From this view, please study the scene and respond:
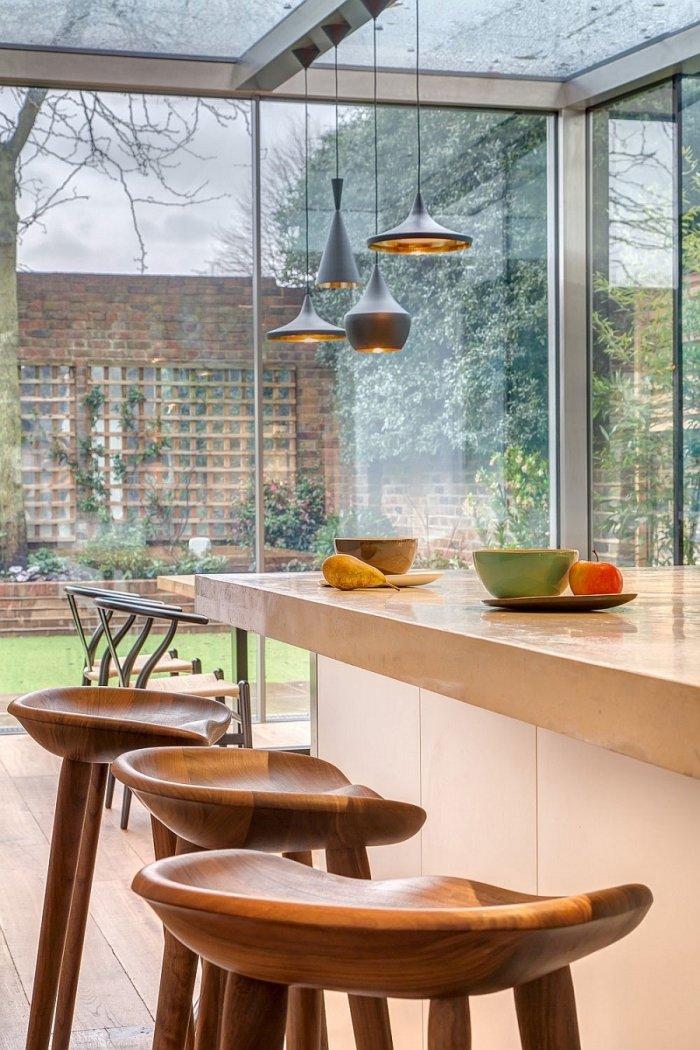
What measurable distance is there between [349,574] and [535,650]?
102cm

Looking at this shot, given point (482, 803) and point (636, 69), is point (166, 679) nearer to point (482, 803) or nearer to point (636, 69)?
point (482, 803)

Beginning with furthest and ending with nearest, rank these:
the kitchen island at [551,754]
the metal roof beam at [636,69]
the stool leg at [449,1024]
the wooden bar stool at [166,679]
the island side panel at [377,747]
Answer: the metal roof beam at [636,69]
the wooden bar stool at [166,679]
the island side panel at [377,747]
the kitchen island at [551,754]
the stool leg at [449,1024]

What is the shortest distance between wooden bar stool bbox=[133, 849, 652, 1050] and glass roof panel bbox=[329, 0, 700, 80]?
5109 mm

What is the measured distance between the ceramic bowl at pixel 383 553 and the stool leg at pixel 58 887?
68 centimetres

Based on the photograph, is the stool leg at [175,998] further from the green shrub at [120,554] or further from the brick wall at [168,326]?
the brick wall at [168,326]

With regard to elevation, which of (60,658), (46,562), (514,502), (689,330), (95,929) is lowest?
(95,929)

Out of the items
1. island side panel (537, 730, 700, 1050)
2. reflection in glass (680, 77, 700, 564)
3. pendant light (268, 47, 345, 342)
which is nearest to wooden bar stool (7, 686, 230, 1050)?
island side panel (537, 730, 700, 1050)

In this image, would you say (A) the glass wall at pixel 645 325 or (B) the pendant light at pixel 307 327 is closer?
(B) the pendant light at pixel 307 327

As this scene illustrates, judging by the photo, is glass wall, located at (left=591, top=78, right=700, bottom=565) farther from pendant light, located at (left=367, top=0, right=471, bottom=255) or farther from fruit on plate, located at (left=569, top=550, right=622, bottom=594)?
fruit on plate, located at (left=569, top=550, right=622, bottom=594)

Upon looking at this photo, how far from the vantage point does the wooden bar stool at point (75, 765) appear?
1950 millimetres

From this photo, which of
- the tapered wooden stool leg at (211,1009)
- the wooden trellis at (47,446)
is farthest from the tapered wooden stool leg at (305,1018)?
the wooden trellis at (47,446)

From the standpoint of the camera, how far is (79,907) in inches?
84.8

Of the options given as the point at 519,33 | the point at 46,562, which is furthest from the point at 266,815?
the point at 519,33

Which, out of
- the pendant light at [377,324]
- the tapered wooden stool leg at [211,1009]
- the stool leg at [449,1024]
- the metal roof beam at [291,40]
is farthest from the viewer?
the metal roof beam at [291,40]
